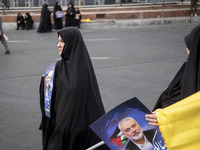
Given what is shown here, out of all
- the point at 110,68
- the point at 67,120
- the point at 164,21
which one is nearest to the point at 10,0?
the point at 164,21

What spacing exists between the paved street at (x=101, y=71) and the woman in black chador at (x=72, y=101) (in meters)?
1.35

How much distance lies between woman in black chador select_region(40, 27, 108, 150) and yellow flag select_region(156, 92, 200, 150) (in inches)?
45.9

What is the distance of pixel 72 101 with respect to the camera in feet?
10.8

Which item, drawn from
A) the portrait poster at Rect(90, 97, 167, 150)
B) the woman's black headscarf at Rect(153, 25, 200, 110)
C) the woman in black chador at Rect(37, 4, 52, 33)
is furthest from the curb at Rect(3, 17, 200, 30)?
the portrait poster at Rect(90, 97, 167, 150)

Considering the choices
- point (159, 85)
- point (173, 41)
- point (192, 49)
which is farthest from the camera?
point (173, 41)

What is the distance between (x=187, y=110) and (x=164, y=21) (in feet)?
56.1

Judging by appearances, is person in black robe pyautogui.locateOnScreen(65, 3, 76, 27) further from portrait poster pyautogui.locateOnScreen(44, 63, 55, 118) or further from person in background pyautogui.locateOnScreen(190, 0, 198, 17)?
portrait poster pyautogui.locateOnScreen(44, 63, 55, 118)

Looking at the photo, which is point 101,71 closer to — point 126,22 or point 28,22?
point 126,22

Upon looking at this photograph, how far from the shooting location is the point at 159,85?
726 centimetres

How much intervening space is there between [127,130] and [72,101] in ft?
2.90

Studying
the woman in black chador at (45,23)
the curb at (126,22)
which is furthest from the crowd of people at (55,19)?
the curb at (126,22)

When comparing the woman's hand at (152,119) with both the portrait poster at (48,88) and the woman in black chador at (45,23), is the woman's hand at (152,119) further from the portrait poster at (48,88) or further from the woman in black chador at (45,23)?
the woman in black chador at (45,23)

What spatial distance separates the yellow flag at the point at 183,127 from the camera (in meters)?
2.34

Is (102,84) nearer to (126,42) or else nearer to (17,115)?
(17,115)
